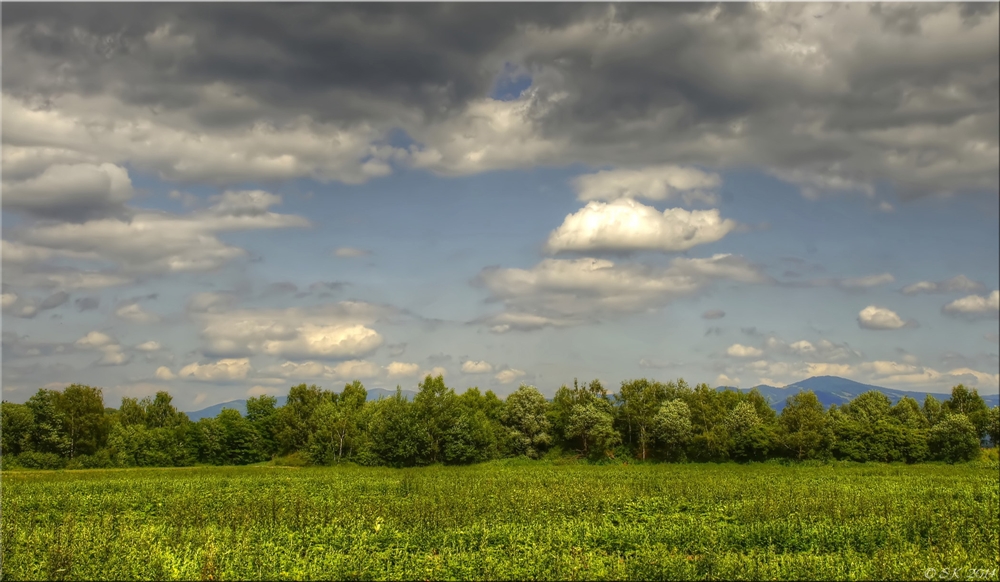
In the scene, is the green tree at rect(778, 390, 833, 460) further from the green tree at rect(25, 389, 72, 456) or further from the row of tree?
the green tree at rect(25, 389, 72, 456)

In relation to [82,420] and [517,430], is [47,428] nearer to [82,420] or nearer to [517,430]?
[82,420]

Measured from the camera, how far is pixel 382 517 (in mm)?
27156

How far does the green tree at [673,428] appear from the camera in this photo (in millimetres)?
78750

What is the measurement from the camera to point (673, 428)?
78.8m

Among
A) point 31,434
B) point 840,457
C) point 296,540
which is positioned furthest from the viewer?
point 31,434

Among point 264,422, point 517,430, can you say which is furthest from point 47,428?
point 517,430

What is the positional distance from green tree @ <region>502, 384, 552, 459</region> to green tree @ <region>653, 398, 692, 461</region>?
47.8 ft

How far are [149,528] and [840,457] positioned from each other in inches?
2941

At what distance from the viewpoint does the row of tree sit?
2940 inches

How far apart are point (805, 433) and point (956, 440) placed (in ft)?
59.4

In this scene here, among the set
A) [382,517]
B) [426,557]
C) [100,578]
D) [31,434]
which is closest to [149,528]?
[100,578]

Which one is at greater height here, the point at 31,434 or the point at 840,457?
the point at 31,434

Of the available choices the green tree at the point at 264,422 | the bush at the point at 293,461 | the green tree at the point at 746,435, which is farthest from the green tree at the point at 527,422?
the green tree at the point at 264,422

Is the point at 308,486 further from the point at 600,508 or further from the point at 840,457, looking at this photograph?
the point at 840,457
